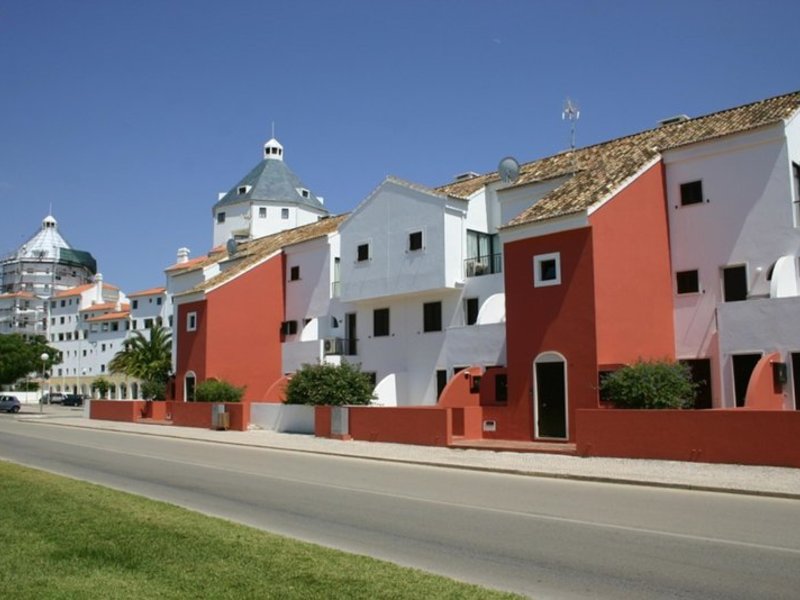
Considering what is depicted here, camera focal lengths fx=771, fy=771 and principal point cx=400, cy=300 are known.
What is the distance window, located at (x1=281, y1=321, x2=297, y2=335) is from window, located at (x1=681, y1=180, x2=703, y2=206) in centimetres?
2193

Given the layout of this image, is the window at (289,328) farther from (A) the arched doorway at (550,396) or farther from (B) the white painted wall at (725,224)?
(B) the white painted wall at (725,224)

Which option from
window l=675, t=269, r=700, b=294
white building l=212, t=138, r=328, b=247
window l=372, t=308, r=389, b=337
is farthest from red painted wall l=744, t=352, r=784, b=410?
white building l=212, t=138, r=328, b=247

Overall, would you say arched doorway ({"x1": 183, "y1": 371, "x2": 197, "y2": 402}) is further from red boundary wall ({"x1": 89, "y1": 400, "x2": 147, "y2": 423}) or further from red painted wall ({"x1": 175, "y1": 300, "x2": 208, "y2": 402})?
red boundary wall ({"x1": 89, "y1": 400, "x2": 147, "y2": 423})

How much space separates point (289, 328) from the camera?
41656 mm

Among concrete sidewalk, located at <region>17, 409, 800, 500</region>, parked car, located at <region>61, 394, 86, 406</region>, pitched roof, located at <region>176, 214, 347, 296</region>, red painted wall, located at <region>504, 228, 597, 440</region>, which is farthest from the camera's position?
parked car, located at <region>61, 394, 86, 406</region>

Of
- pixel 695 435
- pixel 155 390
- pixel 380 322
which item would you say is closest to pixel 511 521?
pixel 695 435

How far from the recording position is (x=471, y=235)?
3353 centimetres

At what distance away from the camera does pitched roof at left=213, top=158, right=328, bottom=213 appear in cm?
7744

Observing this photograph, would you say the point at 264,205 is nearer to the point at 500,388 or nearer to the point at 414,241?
the point at 414,241

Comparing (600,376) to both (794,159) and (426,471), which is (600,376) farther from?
(794,159)

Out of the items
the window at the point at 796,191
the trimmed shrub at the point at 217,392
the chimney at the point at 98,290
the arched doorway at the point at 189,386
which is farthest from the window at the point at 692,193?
the chimney at the point at 98,290

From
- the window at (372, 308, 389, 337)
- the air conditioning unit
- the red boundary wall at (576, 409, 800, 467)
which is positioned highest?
the window at (372, 308, 389, 337)

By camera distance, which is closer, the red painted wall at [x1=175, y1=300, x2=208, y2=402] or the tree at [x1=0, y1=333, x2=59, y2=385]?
the red painted wall at [x1=175, y1=300, x2=208, y2=402]

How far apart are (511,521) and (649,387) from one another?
1061 cm
